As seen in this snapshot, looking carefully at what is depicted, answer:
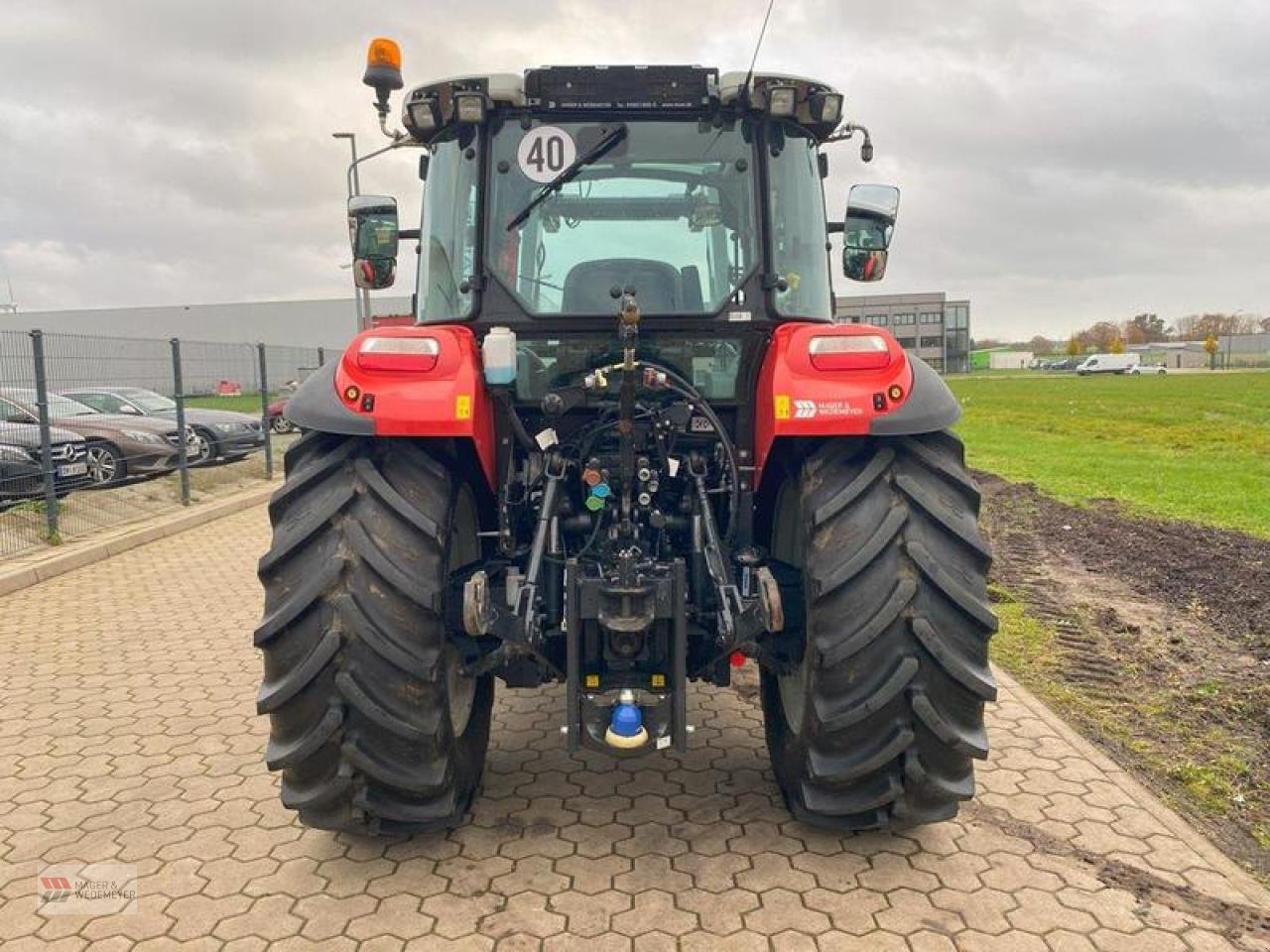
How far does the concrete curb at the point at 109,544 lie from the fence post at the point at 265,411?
2241 millimetres

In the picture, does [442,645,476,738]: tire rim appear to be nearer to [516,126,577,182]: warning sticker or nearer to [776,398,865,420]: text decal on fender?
[776,398,865,420]: text decal on fender

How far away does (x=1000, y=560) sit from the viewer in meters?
8.07

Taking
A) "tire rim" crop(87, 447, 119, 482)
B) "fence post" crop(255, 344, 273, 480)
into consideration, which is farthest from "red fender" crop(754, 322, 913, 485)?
"fence post" crop(255, 344, 273, 480)

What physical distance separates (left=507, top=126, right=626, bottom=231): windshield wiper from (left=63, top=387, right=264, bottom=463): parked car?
1081cm

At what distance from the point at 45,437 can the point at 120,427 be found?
3430 millimetres

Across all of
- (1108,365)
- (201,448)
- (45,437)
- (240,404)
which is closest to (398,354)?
(45,437)

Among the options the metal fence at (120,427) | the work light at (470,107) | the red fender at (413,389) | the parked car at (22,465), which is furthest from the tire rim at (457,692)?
the parked car at (22,465)

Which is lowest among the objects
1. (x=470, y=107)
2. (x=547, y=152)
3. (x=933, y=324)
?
(x=547, y=152)

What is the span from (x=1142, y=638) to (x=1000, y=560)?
2468mm

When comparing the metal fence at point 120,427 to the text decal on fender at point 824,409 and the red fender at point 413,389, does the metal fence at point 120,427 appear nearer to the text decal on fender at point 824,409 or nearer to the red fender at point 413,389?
the red fender at point 413,389

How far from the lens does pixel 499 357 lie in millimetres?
3123

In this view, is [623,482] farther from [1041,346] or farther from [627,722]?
[1041,346]

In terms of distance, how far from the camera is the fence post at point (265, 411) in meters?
14.7

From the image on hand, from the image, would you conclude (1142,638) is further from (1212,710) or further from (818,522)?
(818,522)
